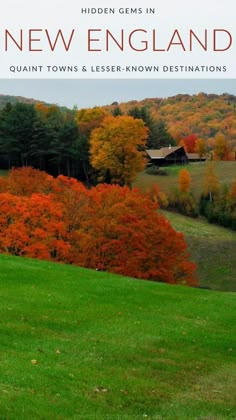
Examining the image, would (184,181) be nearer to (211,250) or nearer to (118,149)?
(118,149)

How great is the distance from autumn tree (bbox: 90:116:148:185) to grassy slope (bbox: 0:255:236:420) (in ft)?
244

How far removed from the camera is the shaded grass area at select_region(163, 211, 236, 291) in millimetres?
76125

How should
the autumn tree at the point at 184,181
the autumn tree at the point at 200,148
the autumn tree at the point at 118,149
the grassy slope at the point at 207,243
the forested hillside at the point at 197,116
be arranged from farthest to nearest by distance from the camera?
1. the forested hillside at the point at 197,116
2. the autumn tree at the point at 200,148
3. the autumn tree at the point at 184,181
4. the autumn tree at the point at 118,149
5. the grassy slope at the point at 207,243

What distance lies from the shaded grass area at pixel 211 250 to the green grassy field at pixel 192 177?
45.3 ft

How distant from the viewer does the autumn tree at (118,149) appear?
104062 mm

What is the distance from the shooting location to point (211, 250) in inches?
3413

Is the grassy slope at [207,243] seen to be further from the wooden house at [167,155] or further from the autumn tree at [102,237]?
the autumn tree at [102,237]

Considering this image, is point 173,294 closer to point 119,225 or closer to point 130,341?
point 130,341

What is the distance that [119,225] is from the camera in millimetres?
54781

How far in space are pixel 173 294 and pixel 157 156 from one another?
4010 inches

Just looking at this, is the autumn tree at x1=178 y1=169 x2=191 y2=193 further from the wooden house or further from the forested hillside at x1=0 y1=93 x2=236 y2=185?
the wooden house

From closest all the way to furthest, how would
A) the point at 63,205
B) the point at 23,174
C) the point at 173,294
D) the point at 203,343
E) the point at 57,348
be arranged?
the point at 57,348
the point at 203,343
the point at 173,294
the point at 63,205
the point at 23,174

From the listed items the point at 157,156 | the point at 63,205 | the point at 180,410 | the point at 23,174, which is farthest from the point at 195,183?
the point at 180,410

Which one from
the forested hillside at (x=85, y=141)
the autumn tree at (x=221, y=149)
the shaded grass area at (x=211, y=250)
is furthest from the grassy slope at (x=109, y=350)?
the autumn tree at (x=221, y=149)
